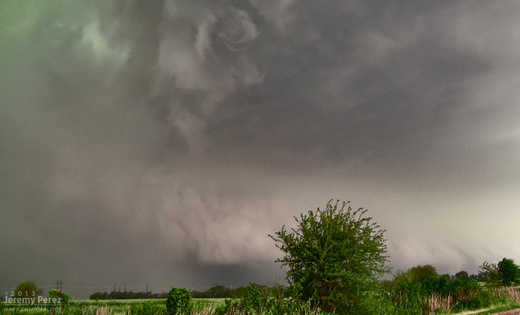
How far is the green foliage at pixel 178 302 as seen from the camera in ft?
51.3

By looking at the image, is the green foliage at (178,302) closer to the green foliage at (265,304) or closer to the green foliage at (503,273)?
the green foliage at (265,304)

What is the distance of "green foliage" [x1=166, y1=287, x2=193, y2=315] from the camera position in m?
15.6

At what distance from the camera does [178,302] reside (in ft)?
51.3

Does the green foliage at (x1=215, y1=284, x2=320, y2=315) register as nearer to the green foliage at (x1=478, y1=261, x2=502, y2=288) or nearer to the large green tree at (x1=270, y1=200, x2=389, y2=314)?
the large green tree at (x1=270, y1=200, x2=389, y2=314)

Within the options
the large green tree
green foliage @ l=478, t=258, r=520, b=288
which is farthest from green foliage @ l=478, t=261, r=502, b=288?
the large green tree

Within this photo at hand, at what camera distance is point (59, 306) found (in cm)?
1394

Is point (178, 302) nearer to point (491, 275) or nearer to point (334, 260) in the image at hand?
point (334, 260)

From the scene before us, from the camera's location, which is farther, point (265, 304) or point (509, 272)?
point (509, 272)

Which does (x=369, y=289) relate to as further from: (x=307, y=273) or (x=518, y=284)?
(x=518, y=284)

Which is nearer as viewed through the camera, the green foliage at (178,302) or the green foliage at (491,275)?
the green foliage at (178,302)

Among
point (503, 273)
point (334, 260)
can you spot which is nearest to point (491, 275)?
point (503, 273)

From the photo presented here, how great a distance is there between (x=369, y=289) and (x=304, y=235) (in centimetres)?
396

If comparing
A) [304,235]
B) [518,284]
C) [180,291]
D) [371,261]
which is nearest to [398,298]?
[371,261]

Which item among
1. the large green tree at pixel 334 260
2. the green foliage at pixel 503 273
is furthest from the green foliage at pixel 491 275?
the large green tree at pixel 334 260
